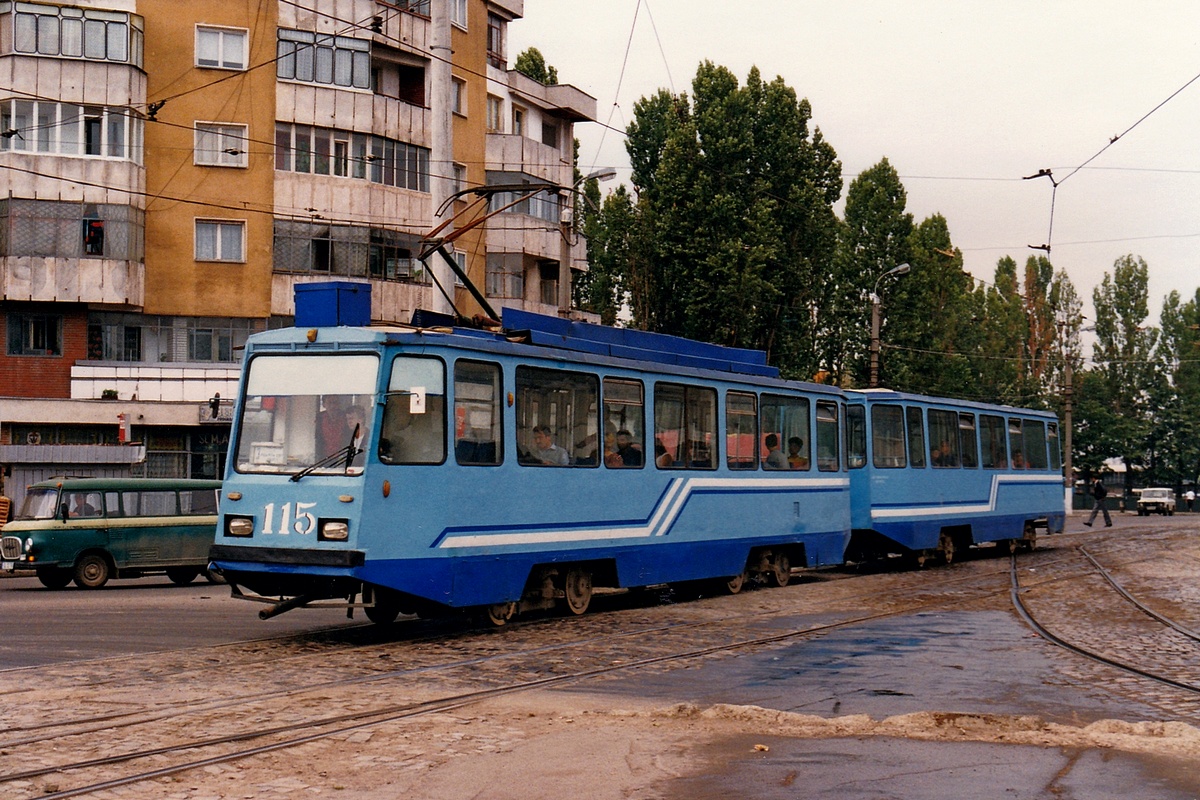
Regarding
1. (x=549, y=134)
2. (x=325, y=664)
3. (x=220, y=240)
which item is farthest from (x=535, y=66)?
(x=325, y=664)

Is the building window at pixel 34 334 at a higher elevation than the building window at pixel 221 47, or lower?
lower

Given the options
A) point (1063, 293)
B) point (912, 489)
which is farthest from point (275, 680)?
point (1063, 293)

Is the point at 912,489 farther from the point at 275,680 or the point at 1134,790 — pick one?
the point at 1134,790

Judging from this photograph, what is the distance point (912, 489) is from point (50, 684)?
17.4 m

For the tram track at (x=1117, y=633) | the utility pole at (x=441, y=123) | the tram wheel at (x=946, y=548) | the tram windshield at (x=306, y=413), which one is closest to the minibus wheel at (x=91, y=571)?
the utility pole at (x=441, y=123)

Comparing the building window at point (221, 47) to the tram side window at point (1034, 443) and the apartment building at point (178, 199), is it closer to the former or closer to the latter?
the apartment building at point (178, 199)

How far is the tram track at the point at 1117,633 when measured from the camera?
462 inches

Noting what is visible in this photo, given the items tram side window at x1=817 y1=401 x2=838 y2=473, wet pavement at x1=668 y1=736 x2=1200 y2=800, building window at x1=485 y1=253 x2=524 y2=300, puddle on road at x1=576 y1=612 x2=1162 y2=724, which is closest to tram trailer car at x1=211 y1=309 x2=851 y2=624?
tram side window at x1=817 y1=401 x2=838 y2=473

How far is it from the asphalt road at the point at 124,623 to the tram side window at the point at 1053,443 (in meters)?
19.2

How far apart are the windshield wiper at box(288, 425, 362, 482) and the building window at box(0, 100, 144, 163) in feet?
83.0

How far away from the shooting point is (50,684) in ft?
34.0

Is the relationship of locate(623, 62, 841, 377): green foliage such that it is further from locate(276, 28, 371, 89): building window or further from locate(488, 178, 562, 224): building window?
locate(276, 28, 371, 89): building window

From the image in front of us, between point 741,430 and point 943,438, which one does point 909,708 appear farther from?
point 943,438

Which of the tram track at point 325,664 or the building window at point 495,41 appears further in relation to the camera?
the building window at point 495,41
